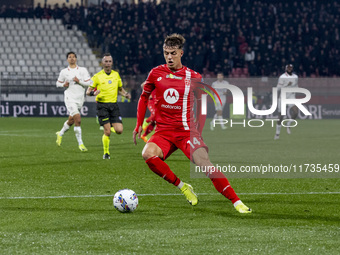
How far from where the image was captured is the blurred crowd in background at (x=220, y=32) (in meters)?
33.0

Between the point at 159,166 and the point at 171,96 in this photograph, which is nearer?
the point at 159,166

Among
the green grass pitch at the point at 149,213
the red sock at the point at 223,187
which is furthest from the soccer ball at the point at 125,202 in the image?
the red sock at the point at 223,187

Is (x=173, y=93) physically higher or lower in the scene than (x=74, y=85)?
higher

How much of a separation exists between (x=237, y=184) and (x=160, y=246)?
418 centimetres

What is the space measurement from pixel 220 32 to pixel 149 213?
96.0 feet

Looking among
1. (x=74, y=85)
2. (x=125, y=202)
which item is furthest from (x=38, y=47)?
(x=125, y=202)

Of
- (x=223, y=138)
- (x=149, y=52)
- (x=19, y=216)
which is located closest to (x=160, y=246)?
(x=19, y=216)

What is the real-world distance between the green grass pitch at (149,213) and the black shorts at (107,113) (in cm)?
86

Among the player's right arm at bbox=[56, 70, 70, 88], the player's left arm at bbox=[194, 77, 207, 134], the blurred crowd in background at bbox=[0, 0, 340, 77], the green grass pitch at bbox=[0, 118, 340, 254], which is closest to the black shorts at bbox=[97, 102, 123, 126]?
the green grass pitch at bbox=[0, 118, 340, 254]

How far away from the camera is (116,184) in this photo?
29.5ft

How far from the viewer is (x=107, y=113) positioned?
1312cm

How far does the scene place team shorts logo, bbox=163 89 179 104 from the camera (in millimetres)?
7105

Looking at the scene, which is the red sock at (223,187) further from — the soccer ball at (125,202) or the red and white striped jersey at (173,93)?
the soccer ball at (125,202)

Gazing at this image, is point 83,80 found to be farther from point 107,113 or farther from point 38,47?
point 38,47
